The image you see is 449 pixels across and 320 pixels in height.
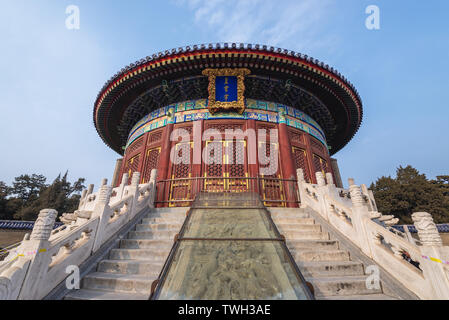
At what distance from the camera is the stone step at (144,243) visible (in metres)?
4.01

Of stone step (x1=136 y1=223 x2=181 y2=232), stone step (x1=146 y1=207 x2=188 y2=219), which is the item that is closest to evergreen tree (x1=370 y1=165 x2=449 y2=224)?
stone step (x1=146 y1=207 x2=188 y2=219)

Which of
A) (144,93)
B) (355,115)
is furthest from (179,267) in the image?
(355,115)

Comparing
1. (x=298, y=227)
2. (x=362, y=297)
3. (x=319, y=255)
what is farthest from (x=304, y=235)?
(x=362, y=297)

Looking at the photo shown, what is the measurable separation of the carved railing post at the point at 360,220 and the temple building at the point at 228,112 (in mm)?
3100

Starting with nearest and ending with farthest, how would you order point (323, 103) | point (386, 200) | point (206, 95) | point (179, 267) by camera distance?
point (179, 267) → point (206, 95) → point (323, 103) → point (386, 200)

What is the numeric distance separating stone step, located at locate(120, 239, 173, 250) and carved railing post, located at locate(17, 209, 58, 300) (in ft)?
4.52

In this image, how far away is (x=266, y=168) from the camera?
8.42 meters

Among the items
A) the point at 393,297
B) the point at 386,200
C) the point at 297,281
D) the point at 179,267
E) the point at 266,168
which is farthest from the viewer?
the point at 386,200

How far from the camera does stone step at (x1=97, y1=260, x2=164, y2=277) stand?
3.30 meters

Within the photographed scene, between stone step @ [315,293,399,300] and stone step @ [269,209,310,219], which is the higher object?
stone step @ [269,209,310,219]

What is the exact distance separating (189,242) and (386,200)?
22451 mm

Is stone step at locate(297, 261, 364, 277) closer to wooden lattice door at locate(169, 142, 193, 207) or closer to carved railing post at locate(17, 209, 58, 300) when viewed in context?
carved railing post at locate(17, 209, 58, 300)

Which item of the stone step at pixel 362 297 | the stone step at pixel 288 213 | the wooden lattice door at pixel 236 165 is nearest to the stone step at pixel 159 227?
the stone step at pixel 288 213

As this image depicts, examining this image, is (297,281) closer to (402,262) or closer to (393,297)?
(393,297)
